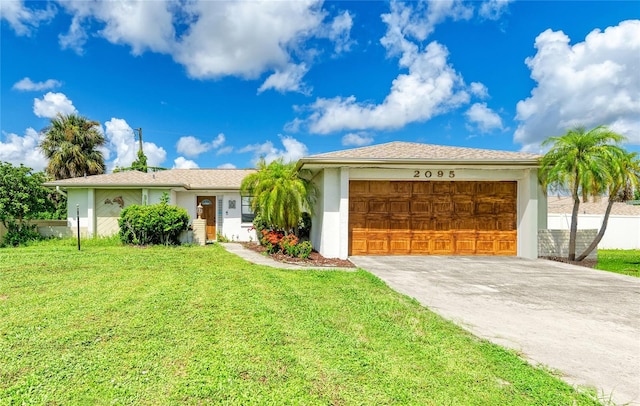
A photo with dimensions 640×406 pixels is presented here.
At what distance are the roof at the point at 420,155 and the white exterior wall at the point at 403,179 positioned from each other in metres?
0.42

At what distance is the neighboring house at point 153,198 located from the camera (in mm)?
14125

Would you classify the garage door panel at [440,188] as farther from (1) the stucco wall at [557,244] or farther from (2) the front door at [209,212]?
(2) the front door at [209,212]

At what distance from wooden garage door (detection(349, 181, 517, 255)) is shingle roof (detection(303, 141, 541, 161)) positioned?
3.12 ft

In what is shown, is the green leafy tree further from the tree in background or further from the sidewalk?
the tree in background

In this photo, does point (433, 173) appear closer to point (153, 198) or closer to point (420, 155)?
point (420, 155)

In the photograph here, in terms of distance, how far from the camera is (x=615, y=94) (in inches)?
570

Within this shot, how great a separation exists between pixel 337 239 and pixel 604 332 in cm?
668

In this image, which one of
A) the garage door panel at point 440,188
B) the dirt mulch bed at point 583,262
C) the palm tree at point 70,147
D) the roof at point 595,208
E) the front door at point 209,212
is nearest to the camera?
the dirt mulch bed at point 583,262

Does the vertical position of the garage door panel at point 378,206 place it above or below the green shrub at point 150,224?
above

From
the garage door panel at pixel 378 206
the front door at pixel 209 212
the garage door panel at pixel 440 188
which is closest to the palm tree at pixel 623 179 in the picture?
the garage door panel at pixel 440 188

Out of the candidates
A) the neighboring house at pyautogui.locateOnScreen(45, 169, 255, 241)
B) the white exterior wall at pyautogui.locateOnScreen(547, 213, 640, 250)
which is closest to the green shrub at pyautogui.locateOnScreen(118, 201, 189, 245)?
the neighboring house at pyautogui.locateOnScreen(45, 169, 255, 241)

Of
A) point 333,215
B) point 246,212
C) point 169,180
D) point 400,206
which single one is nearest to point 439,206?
point 400,206

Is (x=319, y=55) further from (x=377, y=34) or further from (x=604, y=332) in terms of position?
(x=604, y=332)

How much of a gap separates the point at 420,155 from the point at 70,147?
69.8 feet
